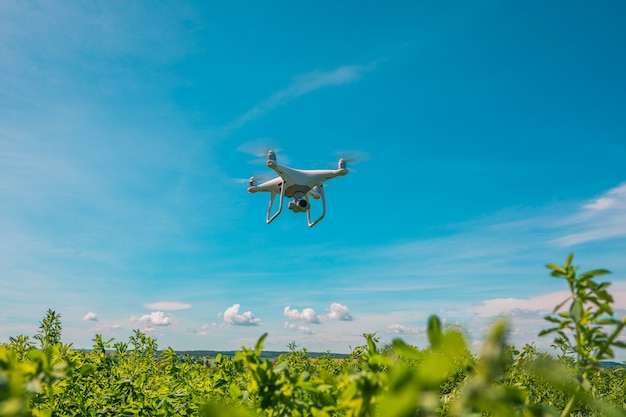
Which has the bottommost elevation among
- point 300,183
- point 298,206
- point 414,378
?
point 414,378

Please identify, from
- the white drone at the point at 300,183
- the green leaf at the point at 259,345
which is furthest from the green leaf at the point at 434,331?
the white drone at the point at 300,183

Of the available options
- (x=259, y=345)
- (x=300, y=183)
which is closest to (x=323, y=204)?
(x=300, y=183)

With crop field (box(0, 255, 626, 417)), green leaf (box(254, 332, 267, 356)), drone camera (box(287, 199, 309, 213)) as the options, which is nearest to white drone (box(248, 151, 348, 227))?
drone camera (box(287, 199, 309, 213))

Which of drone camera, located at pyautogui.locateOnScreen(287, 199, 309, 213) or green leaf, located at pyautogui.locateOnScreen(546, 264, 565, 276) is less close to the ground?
drone camera, located at pyautogui.locateOnScreen(287, 199, 309, 213)

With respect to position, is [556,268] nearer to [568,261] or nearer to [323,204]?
[568,261]

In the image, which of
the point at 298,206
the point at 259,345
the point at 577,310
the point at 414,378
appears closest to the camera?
the point at 414,378

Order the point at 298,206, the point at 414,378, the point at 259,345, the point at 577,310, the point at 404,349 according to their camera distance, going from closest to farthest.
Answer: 1. the point at 414,378
2. the point at 404,349
3. the point at 577,310
4. the point at 259,345
5. the point at 298,206

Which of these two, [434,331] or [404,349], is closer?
[434,331]

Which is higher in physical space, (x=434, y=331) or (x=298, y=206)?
(x=298, y=206)

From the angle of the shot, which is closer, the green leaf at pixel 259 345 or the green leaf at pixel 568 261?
the green leaf at pixel 568 261

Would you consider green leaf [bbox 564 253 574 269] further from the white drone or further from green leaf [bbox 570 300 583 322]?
the white drone

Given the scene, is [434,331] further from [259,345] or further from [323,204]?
[323,204]

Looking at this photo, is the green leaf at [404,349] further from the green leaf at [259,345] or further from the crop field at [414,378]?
the green leaf at [259,345]
